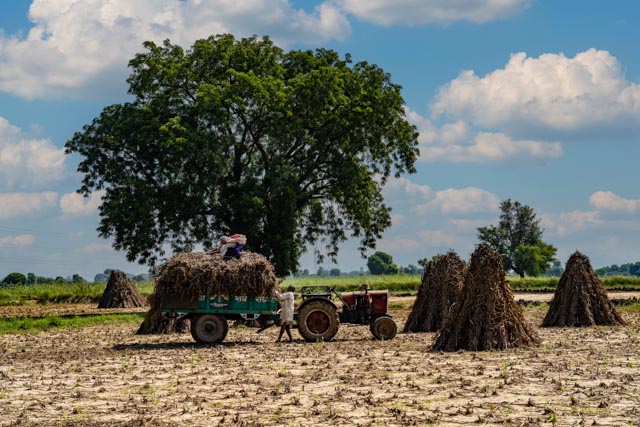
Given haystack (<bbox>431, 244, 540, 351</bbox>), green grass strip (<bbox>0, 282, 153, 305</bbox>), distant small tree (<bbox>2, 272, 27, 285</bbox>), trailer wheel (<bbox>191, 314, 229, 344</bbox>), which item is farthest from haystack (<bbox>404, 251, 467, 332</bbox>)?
distant small tree (<bbox>2, 272, 27, 285</bbox>)

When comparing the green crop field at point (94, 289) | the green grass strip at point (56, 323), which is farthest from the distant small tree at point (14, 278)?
the green grass strip at point (56, 323)

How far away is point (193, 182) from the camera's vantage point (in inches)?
1703

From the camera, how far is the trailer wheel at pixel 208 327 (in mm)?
22609

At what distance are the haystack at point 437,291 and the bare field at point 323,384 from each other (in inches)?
145

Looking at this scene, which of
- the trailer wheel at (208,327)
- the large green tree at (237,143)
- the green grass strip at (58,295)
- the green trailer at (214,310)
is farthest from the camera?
the green grass strip at (58,295)

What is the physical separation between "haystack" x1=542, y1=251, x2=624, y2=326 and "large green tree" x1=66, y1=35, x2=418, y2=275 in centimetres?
1855

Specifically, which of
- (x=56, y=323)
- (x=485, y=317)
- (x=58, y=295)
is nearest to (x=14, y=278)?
(x=58, y=295)

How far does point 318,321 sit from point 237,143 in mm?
23870

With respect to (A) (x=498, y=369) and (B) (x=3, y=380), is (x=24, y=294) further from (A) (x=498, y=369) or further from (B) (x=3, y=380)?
(A) (x=498, y=369)

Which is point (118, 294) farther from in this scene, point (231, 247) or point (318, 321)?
point (318, 321)

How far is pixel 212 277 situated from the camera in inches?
868

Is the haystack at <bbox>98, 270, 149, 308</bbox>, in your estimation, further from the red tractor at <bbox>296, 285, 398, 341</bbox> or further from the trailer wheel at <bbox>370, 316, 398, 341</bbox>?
the trailer wheel at <bbox>370, 316, 398, 341</bbox>

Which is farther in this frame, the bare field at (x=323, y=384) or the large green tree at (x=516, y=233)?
the large green tree at (x=516, y=233)

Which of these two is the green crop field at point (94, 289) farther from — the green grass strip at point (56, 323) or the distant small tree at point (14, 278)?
the distant small tree at point (14, 278)
